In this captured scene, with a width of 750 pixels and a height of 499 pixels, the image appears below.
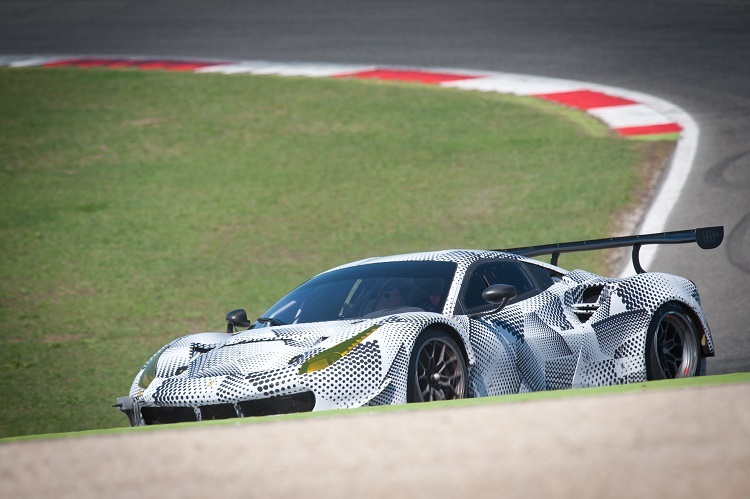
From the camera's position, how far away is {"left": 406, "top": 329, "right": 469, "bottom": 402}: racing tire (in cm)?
577

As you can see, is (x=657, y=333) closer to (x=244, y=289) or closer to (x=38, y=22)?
(x=244, y=289)

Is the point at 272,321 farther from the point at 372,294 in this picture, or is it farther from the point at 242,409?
the point at 242,409

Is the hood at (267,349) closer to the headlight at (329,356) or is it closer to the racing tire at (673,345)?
the headlight at (329,356)

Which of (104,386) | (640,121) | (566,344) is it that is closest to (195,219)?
(104,386)

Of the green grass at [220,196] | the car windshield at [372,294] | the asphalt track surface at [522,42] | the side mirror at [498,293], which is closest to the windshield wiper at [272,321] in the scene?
the car windshield at [372,294]

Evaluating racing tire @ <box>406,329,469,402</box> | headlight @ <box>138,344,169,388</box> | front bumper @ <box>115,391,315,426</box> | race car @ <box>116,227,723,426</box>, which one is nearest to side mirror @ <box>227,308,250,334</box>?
race car @ <box>116,227,723,426</box>

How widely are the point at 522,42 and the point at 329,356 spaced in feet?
41.1

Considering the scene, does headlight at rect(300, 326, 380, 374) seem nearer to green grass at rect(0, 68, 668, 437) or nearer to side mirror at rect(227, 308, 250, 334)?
side mirror at rect(227, 308, 250, 334)

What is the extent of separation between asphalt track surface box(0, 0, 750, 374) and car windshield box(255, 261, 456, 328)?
3.52m

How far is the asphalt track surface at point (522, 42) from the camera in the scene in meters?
11.5

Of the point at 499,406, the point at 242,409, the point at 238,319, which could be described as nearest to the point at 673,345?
the point at 238,319

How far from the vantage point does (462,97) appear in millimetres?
15250

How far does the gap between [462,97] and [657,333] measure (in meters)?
8.52

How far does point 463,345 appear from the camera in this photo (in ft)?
19.7
